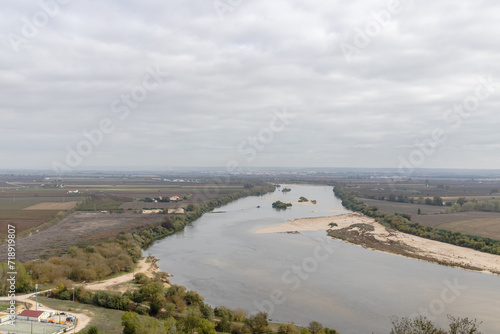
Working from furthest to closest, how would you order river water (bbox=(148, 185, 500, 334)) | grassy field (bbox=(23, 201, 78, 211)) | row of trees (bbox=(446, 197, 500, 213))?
grassy field (bbox=(23, 201, 78, 211)) → row of trees (bbox=(446, 197, 500, 213)) → river water (bbox=(148, 185, 500, 334))

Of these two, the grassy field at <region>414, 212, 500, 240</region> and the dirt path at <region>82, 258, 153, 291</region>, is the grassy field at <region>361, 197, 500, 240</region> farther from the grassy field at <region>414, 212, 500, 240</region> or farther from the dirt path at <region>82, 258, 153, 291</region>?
the dirt path at <region>82, 258, 153, 291</region>

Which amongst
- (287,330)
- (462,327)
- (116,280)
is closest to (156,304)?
(116,280)

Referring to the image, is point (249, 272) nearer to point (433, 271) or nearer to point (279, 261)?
point (279, 261)

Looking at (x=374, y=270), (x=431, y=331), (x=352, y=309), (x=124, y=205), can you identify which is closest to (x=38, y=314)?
(x=352, y=309)

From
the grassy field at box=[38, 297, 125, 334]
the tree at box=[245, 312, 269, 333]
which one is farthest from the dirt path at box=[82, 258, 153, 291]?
the tree at box=[245, 312, 269, 333]

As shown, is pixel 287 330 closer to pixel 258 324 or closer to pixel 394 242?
pixel 258 324

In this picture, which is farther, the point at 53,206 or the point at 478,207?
the point at 53,206

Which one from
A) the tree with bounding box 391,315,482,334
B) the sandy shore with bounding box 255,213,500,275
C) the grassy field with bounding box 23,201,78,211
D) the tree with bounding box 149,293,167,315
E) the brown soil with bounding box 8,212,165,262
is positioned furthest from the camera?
the grassy field with bounding box 23,201,78,211
